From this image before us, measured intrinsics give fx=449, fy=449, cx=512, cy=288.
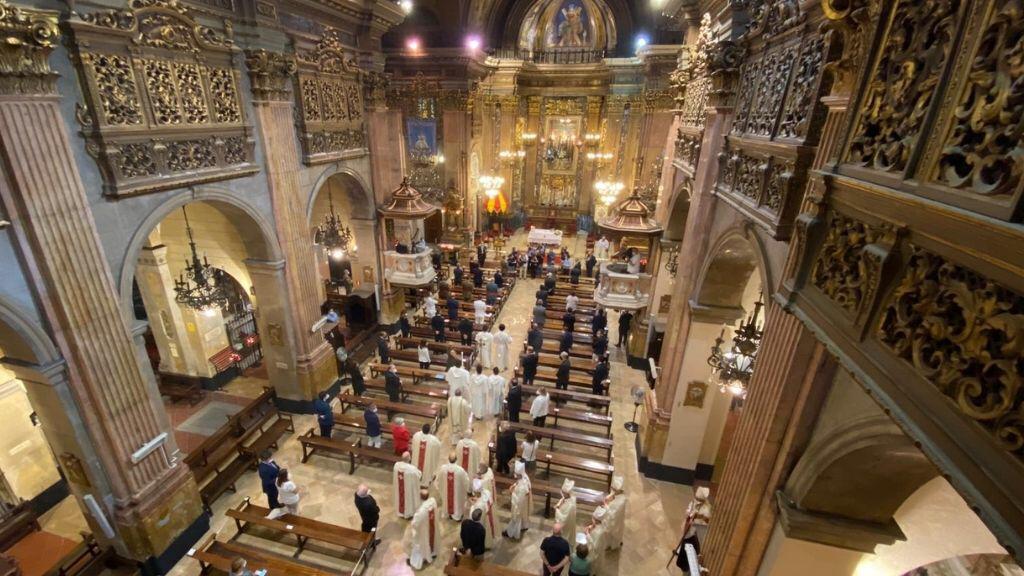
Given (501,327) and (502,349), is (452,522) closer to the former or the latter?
(501,327)

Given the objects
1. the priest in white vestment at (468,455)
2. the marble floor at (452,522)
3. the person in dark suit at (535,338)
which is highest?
the person in dark suit at (535,338)

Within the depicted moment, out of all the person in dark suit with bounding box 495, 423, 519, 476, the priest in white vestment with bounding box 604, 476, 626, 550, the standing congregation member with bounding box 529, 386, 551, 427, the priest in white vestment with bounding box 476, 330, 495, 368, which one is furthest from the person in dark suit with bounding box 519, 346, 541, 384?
the priest in white vestment with bounding box 604, 476, 626, 550

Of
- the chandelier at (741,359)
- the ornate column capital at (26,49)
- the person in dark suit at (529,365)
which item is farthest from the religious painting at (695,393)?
the ornate column capital at (26,49)

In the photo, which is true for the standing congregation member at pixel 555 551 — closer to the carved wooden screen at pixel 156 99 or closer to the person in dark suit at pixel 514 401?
the person in dark suit at pixel 514 401

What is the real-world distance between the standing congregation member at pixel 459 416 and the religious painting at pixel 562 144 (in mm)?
17294

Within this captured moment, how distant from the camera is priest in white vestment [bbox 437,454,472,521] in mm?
7453

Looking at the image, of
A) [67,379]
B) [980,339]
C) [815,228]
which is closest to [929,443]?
[980,339]

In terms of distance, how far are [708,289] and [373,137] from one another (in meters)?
9.27

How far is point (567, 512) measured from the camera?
22.8 feet

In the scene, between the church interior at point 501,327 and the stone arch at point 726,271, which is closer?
the church interior at point 501,327

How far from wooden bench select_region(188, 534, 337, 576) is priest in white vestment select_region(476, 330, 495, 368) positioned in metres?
5.86

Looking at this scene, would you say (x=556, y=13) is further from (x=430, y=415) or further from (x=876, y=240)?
(x=876, y=240)

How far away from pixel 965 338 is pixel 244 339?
1368 centimetres

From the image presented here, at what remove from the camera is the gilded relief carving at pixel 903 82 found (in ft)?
7.57
